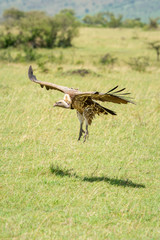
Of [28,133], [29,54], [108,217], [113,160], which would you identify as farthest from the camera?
[29,54]

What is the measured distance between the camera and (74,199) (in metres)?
5.22

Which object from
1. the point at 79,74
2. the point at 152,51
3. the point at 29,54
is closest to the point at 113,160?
the point at 79,74

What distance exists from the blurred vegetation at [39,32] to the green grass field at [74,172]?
63.1ft

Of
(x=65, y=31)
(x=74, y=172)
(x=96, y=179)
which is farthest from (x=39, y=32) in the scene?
(x=96, y=179)

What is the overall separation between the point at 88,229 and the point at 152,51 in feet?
84.8

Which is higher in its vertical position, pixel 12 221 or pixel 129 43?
pixel 129 43

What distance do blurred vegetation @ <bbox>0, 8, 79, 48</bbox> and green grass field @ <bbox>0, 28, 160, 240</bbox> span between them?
63.1 ft

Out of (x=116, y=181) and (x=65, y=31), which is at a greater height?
(x=65, y=31)

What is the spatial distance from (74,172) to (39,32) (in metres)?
27.3

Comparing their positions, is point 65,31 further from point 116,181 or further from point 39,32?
point 116,181

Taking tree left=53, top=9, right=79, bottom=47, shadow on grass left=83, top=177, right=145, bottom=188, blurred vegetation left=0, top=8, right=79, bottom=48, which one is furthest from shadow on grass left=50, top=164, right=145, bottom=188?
tree left=53, top=9, right=79, bottom=47

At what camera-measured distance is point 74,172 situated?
6230mm

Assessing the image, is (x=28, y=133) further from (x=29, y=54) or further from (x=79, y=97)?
(x=29, y=54)

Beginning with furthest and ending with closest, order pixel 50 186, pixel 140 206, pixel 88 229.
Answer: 1. pixel 50 186
2. pixel 140 206
3. pixel 88 229
